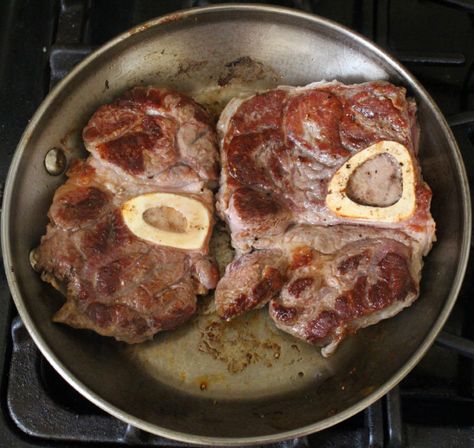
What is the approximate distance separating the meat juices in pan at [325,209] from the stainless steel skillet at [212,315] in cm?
11

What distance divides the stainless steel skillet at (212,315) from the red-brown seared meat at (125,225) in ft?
0.31

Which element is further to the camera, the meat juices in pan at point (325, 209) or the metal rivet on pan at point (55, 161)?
the metal rivet on pan at point (55, 161)

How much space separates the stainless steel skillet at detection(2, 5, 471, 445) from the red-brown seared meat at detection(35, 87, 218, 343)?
0.09 metres

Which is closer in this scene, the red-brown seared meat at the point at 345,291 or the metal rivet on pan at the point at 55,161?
the red-brown seared meat at the point at 345,291

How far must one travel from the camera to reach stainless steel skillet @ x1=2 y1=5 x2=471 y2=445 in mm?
1847

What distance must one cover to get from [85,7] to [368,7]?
3.84 feet

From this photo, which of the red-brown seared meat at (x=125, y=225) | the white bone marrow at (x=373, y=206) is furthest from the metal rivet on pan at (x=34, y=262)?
the white bone marrow at (x=373, y=206)

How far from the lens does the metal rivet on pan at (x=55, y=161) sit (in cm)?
202

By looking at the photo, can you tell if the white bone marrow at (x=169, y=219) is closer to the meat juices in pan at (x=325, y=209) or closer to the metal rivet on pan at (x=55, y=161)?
the meat juices in pan at (x=325, y=209)

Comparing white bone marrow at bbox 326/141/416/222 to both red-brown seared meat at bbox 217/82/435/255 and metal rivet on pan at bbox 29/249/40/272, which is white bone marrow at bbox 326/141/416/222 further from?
metal rivet on pan at bbox 29/249/40/272

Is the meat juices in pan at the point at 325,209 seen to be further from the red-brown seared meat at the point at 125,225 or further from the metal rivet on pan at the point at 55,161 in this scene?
the metal rivet on pan at the point at 55,161

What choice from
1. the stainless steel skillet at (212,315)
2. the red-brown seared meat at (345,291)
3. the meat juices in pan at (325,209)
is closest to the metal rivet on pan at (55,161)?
the stainless steel skillet at (212,315)

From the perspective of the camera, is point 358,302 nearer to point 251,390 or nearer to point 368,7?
point 251,390

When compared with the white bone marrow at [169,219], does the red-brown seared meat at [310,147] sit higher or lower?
higher
